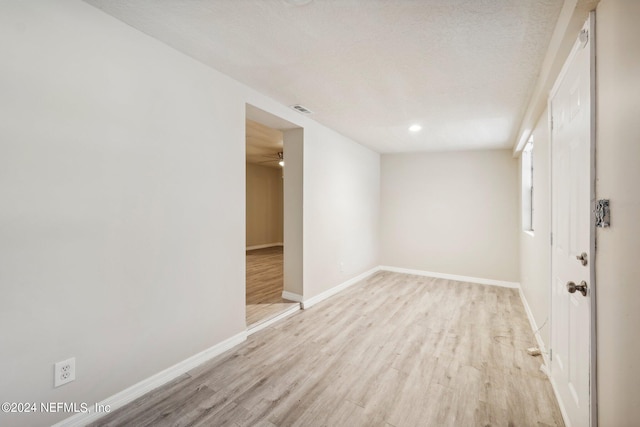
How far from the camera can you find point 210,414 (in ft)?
5.69

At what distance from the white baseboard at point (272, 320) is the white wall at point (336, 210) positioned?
0.79 ft

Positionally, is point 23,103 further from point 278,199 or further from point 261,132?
point 278,199

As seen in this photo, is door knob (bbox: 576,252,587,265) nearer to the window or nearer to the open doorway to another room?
the open doorway to another room

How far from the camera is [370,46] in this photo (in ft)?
6.24

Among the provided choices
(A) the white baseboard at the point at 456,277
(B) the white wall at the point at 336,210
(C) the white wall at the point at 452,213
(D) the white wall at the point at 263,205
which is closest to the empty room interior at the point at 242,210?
(B) the white wall at the point at 336,210

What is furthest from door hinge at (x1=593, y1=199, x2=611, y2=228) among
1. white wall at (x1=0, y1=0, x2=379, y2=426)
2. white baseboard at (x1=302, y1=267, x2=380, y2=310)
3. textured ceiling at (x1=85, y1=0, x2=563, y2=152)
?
white baseboard at (x1=302, y1=267, x2=380, y2=310)

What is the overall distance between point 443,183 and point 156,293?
4.92 meters

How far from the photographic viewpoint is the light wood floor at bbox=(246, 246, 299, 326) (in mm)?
3225

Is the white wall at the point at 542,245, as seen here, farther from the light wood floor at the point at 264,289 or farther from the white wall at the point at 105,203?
the white wall at the point at 105,203

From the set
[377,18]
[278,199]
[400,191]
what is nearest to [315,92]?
[377,18]

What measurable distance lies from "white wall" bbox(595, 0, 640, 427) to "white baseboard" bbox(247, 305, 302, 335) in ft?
8.32

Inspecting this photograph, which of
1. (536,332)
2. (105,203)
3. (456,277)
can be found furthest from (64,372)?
(456,277)

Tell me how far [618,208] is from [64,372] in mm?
2691

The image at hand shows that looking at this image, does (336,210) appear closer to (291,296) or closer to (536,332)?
(291,296)
